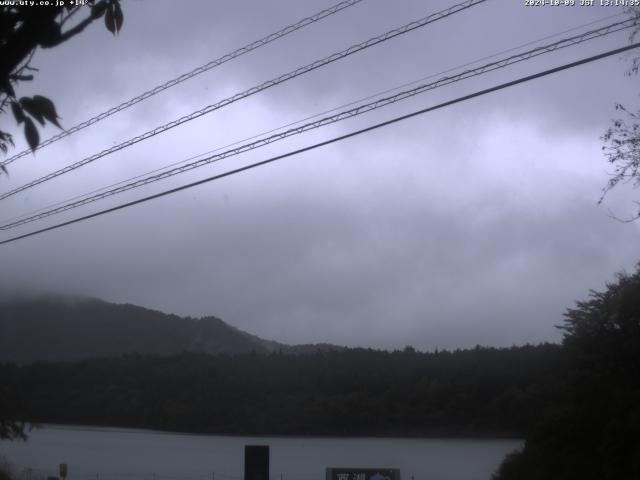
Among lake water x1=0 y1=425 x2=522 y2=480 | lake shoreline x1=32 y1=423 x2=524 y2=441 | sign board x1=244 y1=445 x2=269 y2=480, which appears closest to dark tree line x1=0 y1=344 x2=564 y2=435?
lake shoreline x1=32 y1=423 x2=524 y2=441

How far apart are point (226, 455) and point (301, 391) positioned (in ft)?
22.6

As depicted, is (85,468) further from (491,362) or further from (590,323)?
(590,323)

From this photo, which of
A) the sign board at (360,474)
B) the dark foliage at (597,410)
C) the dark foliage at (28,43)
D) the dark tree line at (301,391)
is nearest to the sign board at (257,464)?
the sign board at (360,474)

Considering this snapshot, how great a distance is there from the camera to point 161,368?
47.6m

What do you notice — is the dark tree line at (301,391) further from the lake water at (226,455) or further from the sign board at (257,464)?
the sign board at (257,464)

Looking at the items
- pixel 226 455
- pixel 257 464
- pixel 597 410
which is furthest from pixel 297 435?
pixel 257 464

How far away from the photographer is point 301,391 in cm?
4462

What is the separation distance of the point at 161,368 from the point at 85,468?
31.1 feet

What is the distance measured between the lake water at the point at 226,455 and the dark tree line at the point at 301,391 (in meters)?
1.01

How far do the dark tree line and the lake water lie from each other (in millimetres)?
1006

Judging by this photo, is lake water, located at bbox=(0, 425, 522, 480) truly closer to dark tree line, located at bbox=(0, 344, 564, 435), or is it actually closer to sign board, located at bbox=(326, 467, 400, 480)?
dark tree line, located at bbox=(0, 344, 564, 435)

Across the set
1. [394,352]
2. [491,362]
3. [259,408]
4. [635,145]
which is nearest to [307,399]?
[259,408]

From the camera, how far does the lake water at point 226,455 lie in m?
33.5

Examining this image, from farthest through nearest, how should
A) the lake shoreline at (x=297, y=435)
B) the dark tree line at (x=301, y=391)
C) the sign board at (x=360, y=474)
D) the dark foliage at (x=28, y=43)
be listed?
the lake shoreline at (x=297, y=435) < the dark tree line at (x=301, y=391) < the sign board at (x=360, y=474) < the dark foliage at (x=28, y=43)
